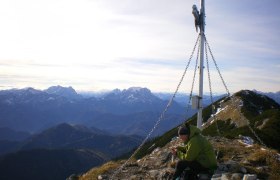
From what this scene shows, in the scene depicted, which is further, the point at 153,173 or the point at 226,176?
the point at 153,173

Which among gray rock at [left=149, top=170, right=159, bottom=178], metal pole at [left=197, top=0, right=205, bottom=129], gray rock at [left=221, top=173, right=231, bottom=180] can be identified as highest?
metal pole at [left=197, top=0, right=205, bottom=129]

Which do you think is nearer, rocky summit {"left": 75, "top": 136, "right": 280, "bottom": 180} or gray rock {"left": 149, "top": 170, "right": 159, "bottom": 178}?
rocky summit {"left": 75, "top": 136, "right": 280, "bottom": 180}

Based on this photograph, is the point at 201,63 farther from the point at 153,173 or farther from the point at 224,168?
the point at 153,173

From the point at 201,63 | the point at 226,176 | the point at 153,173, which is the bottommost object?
the point at 153,173

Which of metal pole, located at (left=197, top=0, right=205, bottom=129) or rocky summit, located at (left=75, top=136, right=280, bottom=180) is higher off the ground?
metal pole, located at (left=197, top=0, right=205, bottom=129)

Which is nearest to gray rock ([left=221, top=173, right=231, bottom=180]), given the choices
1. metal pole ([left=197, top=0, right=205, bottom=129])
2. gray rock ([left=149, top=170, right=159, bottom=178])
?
metal pole ([left=197, top=0, right=205, bottom=129])

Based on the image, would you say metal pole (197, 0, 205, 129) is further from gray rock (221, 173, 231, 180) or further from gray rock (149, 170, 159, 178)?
gray rock (149, 170, 159, 178)

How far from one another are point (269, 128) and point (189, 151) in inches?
1932

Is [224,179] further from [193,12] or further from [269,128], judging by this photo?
[269,128]

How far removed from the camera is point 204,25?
18.0 m

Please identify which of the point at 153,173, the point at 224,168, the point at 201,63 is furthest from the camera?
the point at 153,173

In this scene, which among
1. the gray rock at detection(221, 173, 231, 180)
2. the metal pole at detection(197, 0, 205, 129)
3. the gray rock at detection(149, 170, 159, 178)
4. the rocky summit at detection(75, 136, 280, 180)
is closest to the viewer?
the gray rock at detection(221, 173, 231, 180)

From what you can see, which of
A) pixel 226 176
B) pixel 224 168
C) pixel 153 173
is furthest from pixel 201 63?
pixel 153 173

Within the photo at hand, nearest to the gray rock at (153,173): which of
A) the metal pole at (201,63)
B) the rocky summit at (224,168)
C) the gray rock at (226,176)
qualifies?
the rocky summit at (224,168)
